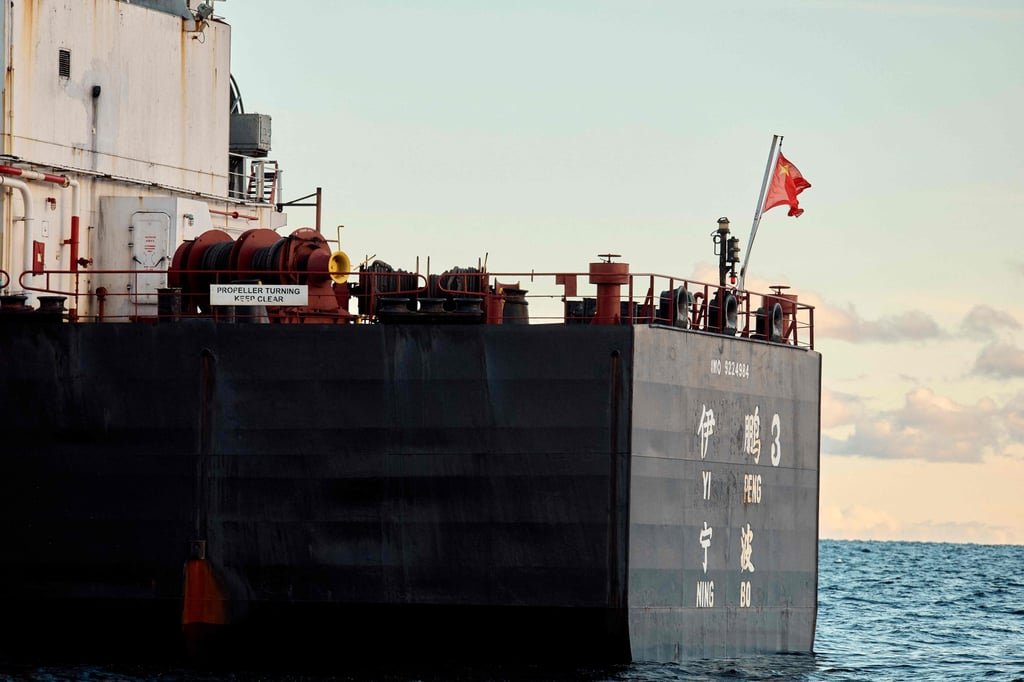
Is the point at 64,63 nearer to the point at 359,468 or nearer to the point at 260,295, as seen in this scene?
the point at 260,295

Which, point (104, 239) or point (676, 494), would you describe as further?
point (104, 239)

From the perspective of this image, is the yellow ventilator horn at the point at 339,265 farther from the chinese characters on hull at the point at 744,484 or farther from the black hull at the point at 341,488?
the chinese characters on hull at the point at 744,484

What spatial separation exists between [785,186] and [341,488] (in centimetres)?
1116

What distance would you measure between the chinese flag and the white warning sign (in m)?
9.59

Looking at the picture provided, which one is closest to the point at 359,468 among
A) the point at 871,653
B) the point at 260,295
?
the point at 260,295

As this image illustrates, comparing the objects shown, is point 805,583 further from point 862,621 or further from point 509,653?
point 862,621

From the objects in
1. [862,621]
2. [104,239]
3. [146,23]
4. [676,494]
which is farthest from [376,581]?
[862,621]

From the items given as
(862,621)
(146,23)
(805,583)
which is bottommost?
(862,621)

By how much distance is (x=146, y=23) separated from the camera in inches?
1314

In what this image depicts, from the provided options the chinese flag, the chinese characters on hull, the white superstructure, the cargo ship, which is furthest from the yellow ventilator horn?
the chinese flag

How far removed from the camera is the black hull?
2725cm

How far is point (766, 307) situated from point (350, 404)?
8575 millimetres

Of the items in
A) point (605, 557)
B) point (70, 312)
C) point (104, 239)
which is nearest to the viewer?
point (605, 557)

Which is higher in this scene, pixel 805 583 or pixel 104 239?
pixel 104 239
